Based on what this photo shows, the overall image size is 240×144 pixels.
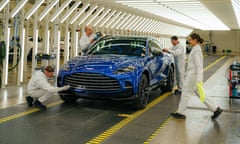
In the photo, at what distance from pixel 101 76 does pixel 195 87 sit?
1931 mm

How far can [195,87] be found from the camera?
20.0 ft

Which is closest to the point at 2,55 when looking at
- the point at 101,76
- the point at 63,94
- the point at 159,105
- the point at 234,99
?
the point at 63,94

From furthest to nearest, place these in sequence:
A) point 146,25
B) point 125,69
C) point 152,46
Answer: point 146,25 < point 152,46 < point 125,69

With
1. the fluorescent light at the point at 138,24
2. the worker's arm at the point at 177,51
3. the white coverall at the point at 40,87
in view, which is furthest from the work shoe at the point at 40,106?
the fluorescent light at the point at 138,24

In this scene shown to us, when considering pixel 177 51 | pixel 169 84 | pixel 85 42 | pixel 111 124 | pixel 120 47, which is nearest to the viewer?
pixel 111 124

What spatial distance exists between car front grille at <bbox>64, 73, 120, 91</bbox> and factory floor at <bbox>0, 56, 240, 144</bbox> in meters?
0.53

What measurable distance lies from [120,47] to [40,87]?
2309mm

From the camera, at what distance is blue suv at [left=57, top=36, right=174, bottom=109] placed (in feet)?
20.4

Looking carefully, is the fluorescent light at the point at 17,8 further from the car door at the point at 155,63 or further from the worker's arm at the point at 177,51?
the worker's arm at the point at 177,51

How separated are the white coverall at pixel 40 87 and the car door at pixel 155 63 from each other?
2.27m

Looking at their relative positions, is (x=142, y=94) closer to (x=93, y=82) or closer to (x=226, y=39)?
(x=93, y=82)

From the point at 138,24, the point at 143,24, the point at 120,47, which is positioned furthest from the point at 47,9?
the point at 143,24

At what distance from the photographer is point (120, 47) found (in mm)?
7621

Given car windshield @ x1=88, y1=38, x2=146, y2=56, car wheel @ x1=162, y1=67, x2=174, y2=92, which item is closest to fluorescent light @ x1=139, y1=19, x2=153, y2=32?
car wheel @ x1=162, y1=67, x2=174, y2=92
